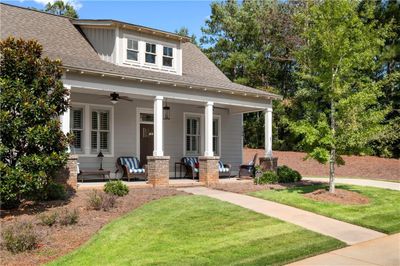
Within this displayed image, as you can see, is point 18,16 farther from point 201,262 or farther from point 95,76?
point 201,262

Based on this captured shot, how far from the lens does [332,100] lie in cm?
1311

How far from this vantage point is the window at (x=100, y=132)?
16547 mm

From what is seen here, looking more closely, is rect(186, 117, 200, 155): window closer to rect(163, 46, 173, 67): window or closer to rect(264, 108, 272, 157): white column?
rect(163, 46, 173, 67): window

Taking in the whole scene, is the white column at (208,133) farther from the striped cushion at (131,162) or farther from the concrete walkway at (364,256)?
the concrete walkway at (364,256)

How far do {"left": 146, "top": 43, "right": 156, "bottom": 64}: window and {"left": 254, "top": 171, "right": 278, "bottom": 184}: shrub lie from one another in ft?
20.6

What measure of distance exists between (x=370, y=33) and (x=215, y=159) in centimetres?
696

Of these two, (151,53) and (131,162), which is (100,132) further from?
(151,53)

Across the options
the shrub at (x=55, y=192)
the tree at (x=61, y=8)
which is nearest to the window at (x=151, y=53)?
the shrub at (x=55, y=192)

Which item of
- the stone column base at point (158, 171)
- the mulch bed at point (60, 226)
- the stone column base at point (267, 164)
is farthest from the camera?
the stone column base at point (267, 164)

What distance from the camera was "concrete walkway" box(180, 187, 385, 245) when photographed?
8.73 metres

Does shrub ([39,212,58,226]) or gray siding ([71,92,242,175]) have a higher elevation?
gray siding ([71,92,242,175])

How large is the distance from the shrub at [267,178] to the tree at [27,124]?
783 cm

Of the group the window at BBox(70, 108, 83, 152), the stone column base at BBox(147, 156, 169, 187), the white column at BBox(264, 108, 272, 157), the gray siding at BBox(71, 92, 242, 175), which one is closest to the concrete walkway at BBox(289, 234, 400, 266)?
the stone column base at BBox(147, 156, 169, 187)

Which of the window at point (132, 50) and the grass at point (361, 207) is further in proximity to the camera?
the window at point (132, 50)
